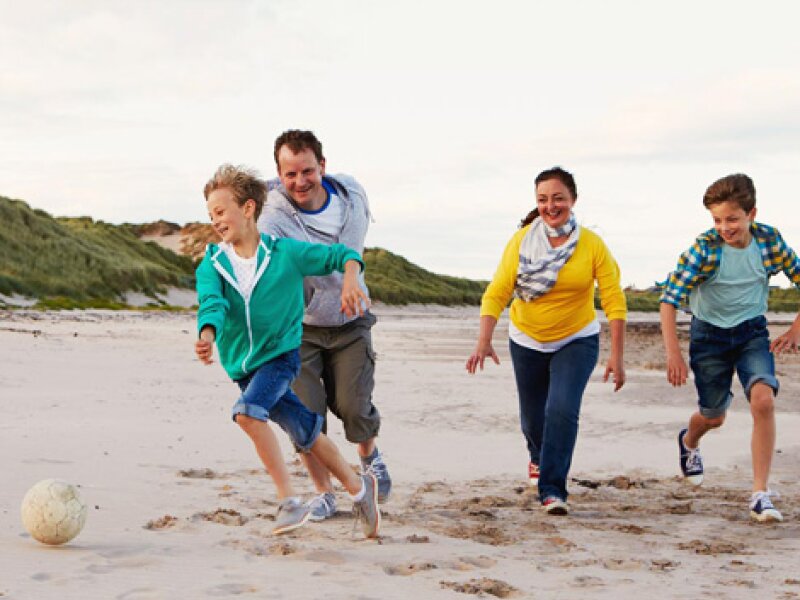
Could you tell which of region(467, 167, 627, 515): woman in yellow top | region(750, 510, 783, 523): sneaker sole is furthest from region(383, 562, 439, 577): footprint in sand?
region(750, 510, 783, 523): sneaker sole

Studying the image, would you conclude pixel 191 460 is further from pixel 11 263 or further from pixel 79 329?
pixel 11 263

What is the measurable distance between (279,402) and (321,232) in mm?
1011

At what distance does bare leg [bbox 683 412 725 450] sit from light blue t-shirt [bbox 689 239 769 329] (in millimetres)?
770

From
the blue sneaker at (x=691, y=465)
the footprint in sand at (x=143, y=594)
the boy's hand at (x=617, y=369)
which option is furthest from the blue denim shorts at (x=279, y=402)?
the blue sneaker at (x=691, y=465)

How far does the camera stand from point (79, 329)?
63.4 ft

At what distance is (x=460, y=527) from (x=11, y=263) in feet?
111

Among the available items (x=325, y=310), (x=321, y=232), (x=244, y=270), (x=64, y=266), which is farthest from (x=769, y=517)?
(x=64, y=266)

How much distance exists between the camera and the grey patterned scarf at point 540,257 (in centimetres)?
573

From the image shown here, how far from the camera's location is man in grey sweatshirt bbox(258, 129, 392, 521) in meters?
5.25

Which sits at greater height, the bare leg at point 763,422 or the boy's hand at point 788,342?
the boy's hand at point 788,342

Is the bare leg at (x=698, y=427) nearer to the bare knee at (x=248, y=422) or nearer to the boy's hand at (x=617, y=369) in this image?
the boy's hand at (x=617, y=369)

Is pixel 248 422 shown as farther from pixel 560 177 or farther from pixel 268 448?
pixel 560 177

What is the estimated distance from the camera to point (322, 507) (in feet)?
17.3

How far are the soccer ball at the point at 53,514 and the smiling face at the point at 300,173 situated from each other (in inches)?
73.2
